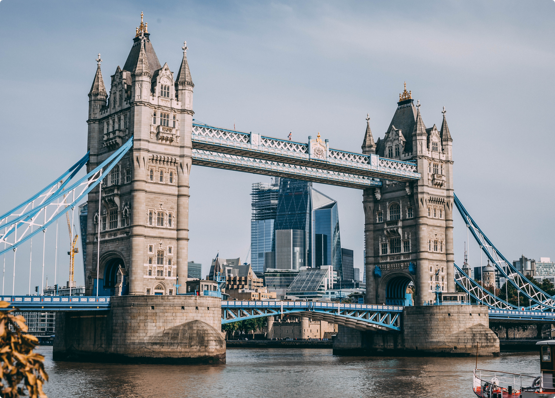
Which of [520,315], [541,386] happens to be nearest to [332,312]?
[520,315]

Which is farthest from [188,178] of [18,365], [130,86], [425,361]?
[18,365]

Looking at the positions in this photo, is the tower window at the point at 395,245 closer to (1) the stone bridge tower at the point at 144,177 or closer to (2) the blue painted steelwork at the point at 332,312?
(2) the blue painted steelwork at the point at 332,312

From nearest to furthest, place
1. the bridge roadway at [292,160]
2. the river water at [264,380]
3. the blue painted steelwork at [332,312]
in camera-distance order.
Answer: the river water at [264,380] → the blue painted steelwork at [332,312] → the bridge roadway at [292,160]

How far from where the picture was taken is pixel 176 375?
5412cm

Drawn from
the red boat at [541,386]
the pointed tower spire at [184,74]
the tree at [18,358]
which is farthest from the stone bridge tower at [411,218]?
the tree at [18,358]

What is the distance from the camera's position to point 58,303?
203ft

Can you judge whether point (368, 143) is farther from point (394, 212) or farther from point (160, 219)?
point (160, 219)

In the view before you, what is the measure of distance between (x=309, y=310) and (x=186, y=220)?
17694mm

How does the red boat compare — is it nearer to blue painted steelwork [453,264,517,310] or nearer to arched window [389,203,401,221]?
blue painted steelwork [453,264,517,310]

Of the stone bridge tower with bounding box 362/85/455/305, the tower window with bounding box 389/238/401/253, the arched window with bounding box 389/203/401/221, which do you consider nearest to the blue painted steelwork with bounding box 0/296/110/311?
the stone bridge tower with bounding box 362/85/455/305

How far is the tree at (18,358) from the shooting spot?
35.7 ft

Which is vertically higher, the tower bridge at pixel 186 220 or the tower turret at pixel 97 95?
the tower turret at pixel 97 95

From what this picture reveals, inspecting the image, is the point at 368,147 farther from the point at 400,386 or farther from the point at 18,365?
the point at 18,365

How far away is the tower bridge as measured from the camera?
65562mm
